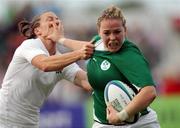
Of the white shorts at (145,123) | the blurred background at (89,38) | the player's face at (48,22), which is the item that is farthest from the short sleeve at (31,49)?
the blurred background at (89,38)

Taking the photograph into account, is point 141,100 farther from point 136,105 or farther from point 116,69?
point 116,69

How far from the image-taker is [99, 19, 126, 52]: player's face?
28.1 ft

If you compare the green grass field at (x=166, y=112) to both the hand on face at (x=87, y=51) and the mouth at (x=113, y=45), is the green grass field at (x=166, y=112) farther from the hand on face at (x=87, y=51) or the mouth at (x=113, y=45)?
the mouth at (x=113, y=45)

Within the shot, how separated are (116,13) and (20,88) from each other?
1488 millimetres

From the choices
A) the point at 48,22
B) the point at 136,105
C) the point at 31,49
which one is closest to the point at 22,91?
the point at 31,49

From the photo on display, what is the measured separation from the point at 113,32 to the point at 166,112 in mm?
6541

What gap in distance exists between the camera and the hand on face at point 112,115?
8531mm

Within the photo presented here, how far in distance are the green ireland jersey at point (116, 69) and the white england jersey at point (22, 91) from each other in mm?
765

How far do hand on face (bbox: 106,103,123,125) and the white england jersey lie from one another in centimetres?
114

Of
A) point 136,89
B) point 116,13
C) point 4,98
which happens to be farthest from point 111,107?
point 4,98

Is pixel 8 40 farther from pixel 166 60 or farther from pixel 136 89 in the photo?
pixel 136 89

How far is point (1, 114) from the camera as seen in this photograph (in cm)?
962

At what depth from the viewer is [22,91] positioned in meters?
9.53

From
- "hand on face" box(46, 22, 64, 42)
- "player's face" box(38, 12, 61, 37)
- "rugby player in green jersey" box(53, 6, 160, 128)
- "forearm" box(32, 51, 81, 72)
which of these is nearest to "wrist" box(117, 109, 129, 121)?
"rugby player in green jersey" box(53, 6, 160, 128)
